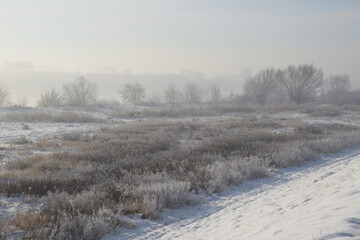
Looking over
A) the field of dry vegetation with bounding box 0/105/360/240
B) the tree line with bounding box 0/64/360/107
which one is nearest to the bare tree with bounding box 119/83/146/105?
the tree line with bounding box 0/64/360/107

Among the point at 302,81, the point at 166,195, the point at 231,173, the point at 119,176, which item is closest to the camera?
the point at 166,195

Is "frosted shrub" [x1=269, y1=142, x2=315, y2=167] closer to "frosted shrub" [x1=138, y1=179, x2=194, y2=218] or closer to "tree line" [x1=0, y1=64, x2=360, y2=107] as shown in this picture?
"frosted shrub" [x1=138, y1=179, x2=194, y2=218]

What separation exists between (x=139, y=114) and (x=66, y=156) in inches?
900

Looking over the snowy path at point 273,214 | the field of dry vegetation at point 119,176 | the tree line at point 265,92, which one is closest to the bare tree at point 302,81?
the tree line at point 265,92

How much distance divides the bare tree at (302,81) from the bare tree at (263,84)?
5.21 m

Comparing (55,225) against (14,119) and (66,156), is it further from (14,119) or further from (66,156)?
(14,119)

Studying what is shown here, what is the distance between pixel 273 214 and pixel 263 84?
5988 cm

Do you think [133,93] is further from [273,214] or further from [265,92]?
[273,214]

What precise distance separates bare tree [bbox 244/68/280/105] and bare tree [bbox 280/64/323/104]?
5.21 m

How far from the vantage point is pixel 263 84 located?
63.4m

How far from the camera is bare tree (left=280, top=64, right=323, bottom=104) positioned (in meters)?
55.5

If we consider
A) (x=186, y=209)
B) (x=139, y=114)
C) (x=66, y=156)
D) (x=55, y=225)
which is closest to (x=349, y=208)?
(x=186, y=209)

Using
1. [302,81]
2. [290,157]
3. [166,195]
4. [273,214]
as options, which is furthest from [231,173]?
[302,81]

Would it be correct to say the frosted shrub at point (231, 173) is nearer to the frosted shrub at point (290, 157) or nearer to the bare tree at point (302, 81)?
the frosted shrub at point (290, 157)
